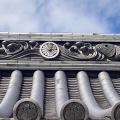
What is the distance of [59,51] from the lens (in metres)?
11.5

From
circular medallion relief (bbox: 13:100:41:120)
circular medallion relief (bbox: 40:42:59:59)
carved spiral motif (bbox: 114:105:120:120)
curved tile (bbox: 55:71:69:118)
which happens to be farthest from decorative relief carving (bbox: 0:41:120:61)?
carved spiral motif (bbox: 114:105:120:120)

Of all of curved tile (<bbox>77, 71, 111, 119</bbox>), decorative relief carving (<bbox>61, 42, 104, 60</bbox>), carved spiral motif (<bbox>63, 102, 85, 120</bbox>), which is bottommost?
carved spiral motif (<bbox>63, 102, 85, 120</bbox>)

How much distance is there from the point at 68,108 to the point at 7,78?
3.98m

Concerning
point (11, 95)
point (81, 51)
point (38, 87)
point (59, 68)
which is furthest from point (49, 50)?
point (11, 95)

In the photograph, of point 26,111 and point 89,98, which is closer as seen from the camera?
point 26,111

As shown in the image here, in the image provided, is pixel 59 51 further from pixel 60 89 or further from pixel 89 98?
pixel 89 98

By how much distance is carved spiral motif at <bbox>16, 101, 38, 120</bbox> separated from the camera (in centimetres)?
709

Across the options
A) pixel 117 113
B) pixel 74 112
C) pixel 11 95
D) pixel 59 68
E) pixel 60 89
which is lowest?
pixel 117 113

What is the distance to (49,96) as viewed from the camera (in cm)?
974

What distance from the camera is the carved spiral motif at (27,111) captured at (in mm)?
7086

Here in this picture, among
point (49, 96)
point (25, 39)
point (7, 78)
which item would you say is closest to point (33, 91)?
point (49, 96)

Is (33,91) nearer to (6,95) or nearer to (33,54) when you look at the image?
(6,95)

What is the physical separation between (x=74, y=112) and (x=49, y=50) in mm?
4587

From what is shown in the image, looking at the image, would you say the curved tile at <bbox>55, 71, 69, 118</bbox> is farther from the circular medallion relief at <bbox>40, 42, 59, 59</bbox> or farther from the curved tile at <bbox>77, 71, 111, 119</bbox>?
the circular medallion relief at <bbox>40, 42, 59, 59</bbox>
